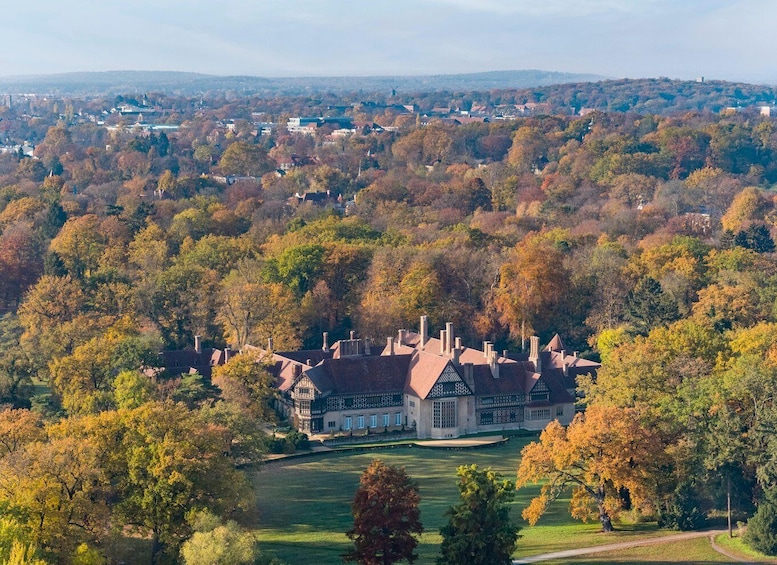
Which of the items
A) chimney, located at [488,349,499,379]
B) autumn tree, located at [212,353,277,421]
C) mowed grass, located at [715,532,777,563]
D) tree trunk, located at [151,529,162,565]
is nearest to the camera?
tree trunk, located at [151,529,162,565]

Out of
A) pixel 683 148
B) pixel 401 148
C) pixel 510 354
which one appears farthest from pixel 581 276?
pixel 401 148

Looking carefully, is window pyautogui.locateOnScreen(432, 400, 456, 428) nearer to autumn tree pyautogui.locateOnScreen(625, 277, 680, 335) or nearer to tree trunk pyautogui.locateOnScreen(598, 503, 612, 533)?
autumn tree pyautogui.locateOnScreen(625, 277, 680, 335)

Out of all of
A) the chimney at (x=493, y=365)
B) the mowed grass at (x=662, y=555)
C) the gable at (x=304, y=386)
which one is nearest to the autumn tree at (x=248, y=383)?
the gable at (x=304, y=386)

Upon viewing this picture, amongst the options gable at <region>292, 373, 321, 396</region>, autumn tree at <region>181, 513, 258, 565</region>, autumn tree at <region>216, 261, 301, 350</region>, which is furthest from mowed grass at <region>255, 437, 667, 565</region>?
autumn tree at <region>216, 261, 301, 350</region>

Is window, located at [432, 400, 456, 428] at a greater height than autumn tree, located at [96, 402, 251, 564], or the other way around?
autumn tree, located at [96, 402, 251, 564]

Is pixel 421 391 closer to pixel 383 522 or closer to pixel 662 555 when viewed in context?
pixel 662 555

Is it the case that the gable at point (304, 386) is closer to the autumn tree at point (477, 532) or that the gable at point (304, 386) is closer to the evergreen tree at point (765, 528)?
the autumn tree at point (477, 532)
